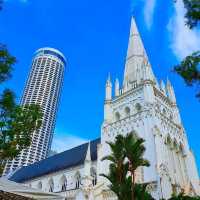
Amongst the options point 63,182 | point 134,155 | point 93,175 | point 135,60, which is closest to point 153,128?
point 93,175

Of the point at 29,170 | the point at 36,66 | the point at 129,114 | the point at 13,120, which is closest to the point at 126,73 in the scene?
the point at 129,114

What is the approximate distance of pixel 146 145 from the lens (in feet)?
127

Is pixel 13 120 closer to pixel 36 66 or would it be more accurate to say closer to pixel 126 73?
pixel 126 73

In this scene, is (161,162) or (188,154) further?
(188,154)

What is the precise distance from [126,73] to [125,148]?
31.2 metres

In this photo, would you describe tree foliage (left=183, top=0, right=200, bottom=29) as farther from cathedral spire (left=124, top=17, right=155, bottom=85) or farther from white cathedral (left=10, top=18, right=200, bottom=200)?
cathedral spire (left=124, top=17, right=155, bottom=85)

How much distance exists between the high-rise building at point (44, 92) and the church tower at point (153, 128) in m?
58.0

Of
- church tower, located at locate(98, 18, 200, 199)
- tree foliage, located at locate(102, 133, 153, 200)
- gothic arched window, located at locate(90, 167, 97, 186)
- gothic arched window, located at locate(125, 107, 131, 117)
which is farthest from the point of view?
gothic arched window, located at locate(125, 107, 131, 117)

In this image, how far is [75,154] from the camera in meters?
56.0

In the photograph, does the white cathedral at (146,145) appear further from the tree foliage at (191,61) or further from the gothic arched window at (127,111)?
the tree foliage at (191,61)

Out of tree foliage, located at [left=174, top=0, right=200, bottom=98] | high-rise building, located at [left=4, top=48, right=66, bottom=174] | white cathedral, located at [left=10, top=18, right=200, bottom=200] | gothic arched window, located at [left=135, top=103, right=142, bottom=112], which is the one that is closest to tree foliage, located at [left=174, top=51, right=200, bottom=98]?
tree foliage, located at [left=174, top=0, right=200, bottom=98]

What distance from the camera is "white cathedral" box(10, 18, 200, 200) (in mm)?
36875

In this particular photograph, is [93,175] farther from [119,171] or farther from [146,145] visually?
[119,171]

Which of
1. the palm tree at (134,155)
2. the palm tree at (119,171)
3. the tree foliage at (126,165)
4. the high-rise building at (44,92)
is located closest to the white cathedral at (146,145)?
the tree foliage at (126,165)
